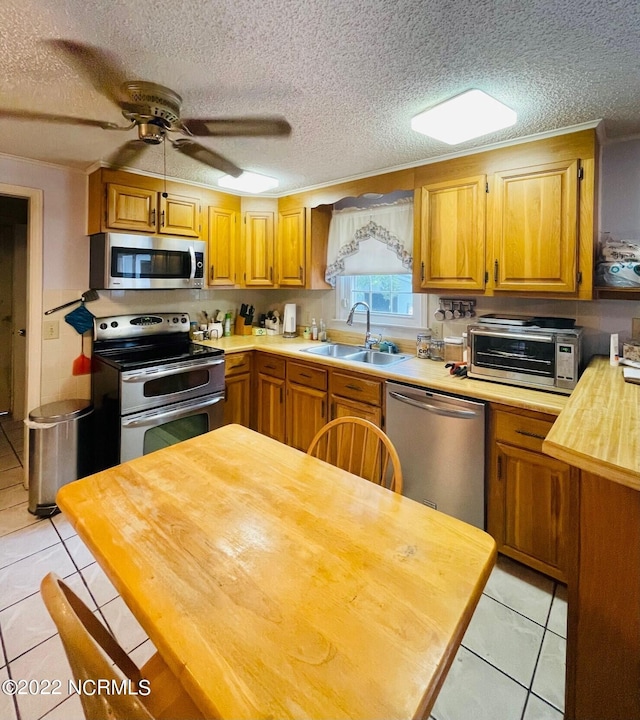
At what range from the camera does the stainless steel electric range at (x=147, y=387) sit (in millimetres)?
2676

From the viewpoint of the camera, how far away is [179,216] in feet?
10.4

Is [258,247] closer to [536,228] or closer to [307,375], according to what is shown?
[307,375]

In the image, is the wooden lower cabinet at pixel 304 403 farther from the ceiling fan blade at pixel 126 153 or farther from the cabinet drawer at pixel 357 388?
the ceiling fan blade at pixel 126 153

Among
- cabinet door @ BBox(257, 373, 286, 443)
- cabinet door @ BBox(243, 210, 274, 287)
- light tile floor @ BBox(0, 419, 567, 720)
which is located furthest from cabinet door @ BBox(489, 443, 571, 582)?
cabinet door @ BBox(243, 210, 274, 287)

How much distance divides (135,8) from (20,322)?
12.3 feet

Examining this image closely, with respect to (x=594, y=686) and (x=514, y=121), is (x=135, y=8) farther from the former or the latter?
(x=594, y=686)

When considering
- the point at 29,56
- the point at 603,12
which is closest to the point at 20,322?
the point at 29,56

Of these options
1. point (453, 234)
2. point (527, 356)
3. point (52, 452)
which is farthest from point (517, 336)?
point (52, 452)

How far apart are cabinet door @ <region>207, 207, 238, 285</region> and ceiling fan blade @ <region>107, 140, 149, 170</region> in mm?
806

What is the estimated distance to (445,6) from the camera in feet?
3.96

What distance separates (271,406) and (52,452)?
60.1 inches

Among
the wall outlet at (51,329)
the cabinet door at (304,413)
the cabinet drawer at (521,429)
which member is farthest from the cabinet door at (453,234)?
the wall outlet at (51,329)

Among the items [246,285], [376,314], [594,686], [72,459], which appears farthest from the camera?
[246,285]

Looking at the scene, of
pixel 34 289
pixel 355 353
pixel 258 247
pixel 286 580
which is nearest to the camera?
pixel 286 580
